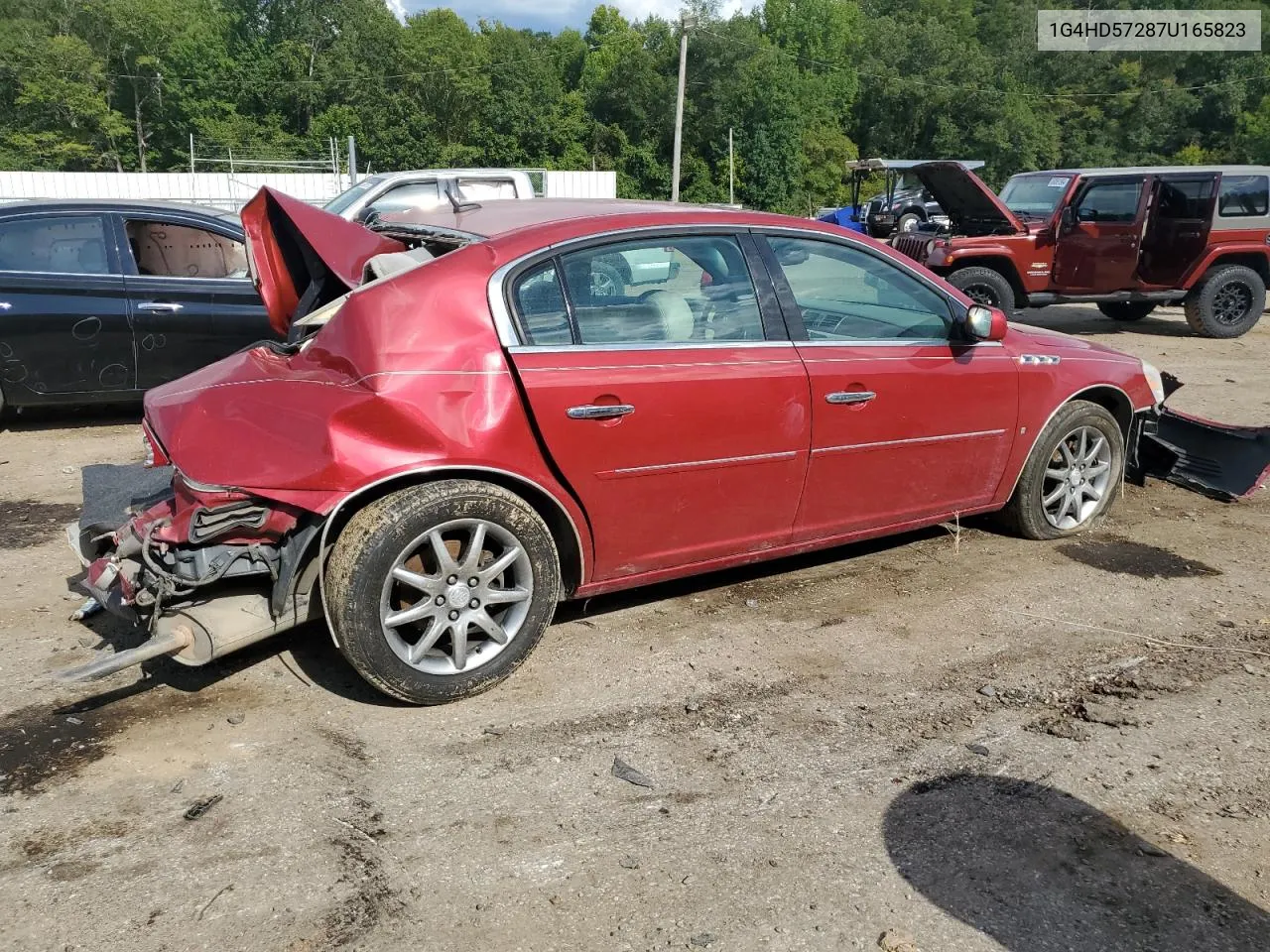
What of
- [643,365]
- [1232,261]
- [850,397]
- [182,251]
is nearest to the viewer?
[643,365]

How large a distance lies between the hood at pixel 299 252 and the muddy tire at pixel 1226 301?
11.4m

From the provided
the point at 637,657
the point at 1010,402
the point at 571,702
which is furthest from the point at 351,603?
the point at 1010,402

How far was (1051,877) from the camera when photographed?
8.86 ft

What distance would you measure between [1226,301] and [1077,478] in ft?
29.8

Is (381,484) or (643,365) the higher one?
(643,365)

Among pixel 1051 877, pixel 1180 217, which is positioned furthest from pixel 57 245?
pixel 1180 217

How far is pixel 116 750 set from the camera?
3268 mm

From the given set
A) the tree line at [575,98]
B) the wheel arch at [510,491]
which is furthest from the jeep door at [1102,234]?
the tree line at [575,98]

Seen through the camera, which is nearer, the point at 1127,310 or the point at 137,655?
the point at 137,655

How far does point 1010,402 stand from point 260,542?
10.8 ft

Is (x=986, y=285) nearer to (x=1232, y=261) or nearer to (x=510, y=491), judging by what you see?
(x=1232, y=261)

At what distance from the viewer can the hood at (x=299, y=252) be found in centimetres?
407

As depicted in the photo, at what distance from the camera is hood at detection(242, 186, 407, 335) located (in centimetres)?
407

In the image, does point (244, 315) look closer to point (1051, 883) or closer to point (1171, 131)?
point (1051, 883)
